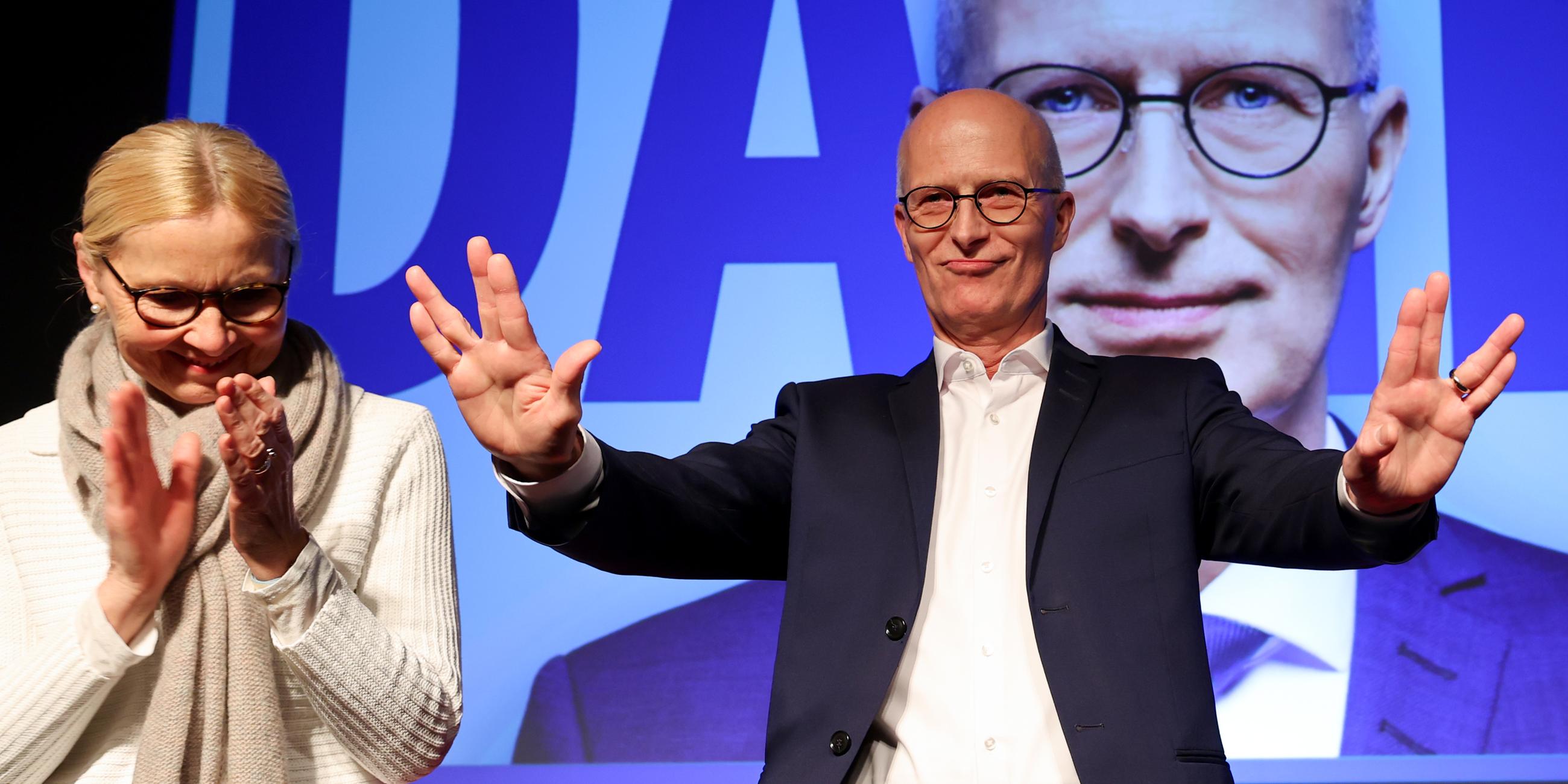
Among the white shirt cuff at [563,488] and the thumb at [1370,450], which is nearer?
the thumb at [1370,450]

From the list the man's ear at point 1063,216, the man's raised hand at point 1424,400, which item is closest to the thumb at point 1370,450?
the man's raised hand at point 1424,400

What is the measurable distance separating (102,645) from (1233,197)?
2.51 m

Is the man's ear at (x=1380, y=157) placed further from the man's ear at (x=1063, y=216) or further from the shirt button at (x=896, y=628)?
the shirt button at (x=896, y=628)

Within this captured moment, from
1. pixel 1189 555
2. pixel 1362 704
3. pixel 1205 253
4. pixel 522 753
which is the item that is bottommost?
pixel 522 753

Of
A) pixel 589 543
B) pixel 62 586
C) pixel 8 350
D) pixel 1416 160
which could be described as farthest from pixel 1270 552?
pixel 8 350

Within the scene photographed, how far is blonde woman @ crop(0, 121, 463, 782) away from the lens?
A: 1511mm

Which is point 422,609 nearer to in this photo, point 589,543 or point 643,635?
point 589,543

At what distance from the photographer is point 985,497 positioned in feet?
5.57

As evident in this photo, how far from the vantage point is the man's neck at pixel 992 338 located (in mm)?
1838

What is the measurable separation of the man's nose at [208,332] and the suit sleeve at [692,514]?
1.36ft

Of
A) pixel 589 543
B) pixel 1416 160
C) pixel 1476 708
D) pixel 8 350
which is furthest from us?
pixel 8 350

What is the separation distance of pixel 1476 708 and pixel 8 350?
357 centimetres

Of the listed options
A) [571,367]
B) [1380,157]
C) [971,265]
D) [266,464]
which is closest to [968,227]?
[971,265]

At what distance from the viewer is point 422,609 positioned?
169 centimetres
